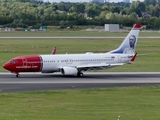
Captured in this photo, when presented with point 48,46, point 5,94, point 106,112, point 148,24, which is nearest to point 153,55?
point 48,46

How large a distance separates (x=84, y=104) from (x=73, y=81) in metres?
16.9

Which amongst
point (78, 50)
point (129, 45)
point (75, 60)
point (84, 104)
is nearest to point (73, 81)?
point (75, 60)

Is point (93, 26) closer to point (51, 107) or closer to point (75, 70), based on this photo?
point (75, 70)

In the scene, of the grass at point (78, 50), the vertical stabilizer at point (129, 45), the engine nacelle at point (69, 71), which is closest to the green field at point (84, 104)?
the engine nacelle at point (69, 71)

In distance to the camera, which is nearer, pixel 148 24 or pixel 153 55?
pixel 153 55

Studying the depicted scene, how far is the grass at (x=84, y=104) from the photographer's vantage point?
128 feet

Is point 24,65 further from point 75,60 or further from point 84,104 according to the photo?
point 84,104

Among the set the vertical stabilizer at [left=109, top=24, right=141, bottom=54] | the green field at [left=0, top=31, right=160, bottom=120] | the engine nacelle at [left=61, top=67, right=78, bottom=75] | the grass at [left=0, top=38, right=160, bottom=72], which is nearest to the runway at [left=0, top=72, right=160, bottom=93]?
the engine nacelle at [left=61, top=67, right=78, bottom=75]

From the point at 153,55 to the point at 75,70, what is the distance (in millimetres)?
31983

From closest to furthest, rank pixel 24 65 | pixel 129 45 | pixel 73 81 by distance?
pixel 73 81
pixel 24 65
pixel 129 45

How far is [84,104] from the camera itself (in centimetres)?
4469

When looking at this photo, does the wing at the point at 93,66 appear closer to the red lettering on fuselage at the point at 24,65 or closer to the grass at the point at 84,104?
the red lettering on fuselage at the point at 24,65

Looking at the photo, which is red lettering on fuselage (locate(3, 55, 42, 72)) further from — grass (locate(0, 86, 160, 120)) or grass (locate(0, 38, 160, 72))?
grass (locate(0, 86, 160, 120))

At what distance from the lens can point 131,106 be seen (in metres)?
43.8
